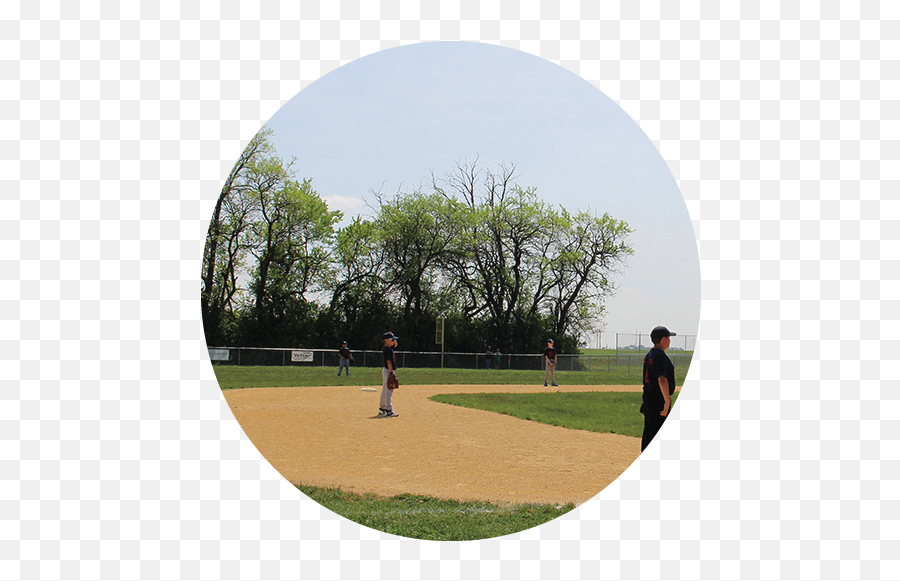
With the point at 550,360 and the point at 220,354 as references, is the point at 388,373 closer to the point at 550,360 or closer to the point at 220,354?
the point at 220,354

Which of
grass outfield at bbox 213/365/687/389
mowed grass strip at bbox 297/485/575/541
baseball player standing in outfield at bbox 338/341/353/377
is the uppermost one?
baseball player standing in outfield at bbox 338/341/353/377

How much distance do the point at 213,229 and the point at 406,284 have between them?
204 inches

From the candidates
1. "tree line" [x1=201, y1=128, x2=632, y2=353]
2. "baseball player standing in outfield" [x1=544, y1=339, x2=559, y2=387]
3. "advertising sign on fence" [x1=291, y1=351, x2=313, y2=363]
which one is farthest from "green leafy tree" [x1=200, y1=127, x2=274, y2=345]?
"baseball player standing in outfield" [x1=544, y1=339, x2=559, y2=387]

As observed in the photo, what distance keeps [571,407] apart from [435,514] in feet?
32.3

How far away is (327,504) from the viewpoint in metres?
7.43

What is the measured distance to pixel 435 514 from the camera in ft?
23.4

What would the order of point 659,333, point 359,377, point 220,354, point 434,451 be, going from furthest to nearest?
point 359,377 < point 220,354 < point 434,451 < point 659,333

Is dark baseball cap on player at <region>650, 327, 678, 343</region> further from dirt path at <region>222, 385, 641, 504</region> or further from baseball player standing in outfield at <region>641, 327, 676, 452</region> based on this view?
dirt path at <region>222, 385, 641, 504</region>

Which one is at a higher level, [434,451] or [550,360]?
[550,360]

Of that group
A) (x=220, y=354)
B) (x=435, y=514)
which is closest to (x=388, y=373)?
(x=220, y=354)

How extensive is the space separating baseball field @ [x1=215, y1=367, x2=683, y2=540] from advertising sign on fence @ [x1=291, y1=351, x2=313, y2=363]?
0.86m

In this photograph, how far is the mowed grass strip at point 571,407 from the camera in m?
13.4

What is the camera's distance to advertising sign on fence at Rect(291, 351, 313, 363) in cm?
1822

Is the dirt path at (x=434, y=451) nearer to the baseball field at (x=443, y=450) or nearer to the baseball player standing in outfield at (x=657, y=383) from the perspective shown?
the baseball field at (x=443, y=450)
